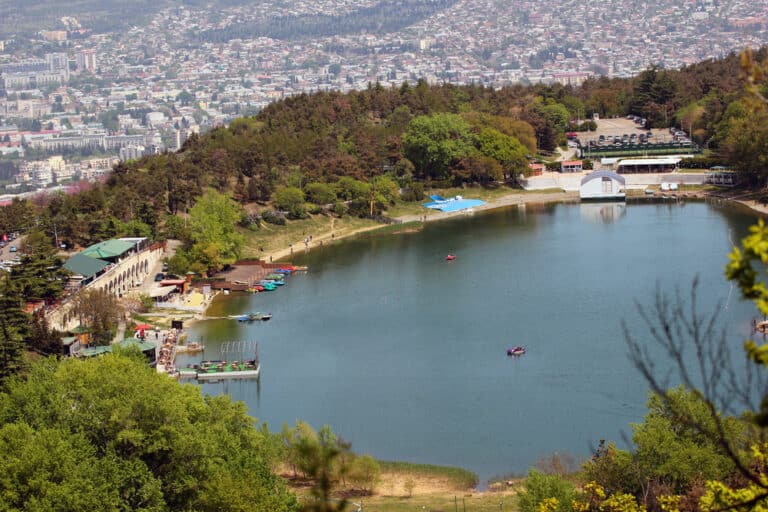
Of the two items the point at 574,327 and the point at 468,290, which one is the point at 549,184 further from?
the point at 574,327

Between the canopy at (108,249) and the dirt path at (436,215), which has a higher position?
the canopy at (108,249)

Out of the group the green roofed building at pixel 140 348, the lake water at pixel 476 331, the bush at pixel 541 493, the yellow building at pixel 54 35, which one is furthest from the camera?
the yellow building at pixel 54 35

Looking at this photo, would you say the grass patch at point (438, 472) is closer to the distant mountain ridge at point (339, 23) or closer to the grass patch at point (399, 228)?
the grass patch at point (399, 228)

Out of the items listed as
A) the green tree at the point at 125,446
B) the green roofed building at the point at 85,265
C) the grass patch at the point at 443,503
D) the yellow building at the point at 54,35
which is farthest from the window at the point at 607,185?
the yellow building at the point at 54,35

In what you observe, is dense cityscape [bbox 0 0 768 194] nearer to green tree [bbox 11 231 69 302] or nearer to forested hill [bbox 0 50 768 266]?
forested hill [bbox 0 50 768 266]

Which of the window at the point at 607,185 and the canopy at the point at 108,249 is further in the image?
the window at the point at 607,185

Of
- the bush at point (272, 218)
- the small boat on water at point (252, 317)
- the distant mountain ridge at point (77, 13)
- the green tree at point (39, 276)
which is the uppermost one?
the distant mountain ridge at point (77, 13)

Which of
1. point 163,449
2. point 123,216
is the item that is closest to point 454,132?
point 123,216

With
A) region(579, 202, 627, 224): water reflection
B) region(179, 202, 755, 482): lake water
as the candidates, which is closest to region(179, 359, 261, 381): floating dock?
region(179, 202, 755, 482): lake water
